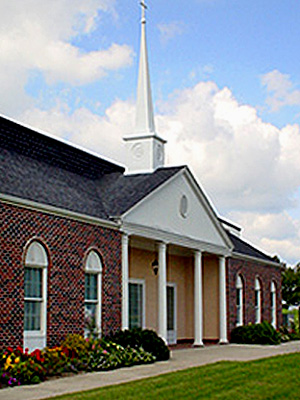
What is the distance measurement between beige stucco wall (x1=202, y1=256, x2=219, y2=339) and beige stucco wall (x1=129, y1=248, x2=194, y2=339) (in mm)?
559

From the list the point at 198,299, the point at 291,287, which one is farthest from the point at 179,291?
the point at 291,287

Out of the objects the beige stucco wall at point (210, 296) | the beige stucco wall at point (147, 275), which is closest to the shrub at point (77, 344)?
the beige stucco wall at point (147, 275)

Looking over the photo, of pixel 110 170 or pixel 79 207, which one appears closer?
pixel 79 207

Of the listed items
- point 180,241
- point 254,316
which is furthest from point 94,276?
point 254,316

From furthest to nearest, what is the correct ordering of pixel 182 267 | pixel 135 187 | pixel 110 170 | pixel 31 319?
pixel 182 267 < pixel 110 170 < pixel 135 187 < pixel 31 319

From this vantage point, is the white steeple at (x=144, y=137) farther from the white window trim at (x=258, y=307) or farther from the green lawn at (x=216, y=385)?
the green lawn at (x=216, y=385)

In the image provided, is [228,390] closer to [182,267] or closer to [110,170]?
[110,170]

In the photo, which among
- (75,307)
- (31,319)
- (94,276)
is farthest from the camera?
(94,276)

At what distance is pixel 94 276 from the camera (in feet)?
64.4

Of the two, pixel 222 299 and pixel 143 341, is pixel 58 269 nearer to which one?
pixel 143 341

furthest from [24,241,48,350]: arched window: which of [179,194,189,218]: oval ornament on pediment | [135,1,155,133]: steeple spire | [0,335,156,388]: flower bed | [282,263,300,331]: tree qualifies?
[282,263,300,331]: tree

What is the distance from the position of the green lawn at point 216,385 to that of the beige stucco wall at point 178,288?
9.74 m

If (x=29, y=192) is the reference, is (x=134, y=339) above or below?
below

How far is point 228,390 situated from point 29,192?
25.0 feet
